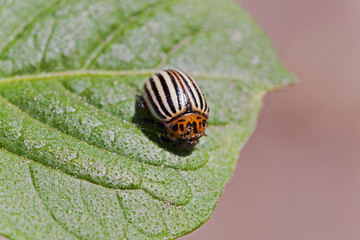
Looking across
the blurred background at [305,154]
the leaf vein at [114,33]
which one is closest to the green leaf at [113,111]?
the leaf vein at [114,33]

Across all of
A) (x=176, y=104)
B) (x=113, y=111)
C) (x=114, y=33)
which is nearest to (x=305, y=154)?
(x=176, y=104)

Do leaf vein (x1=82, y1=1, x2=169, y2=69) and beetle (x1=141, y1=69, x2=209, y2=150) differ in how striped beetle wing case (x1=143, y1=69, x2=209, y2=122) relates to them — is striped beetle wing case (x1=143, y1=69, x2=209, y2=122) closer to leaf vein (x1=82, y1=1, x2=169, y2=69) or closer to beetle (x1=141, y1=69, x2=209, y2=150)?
beetle (x1=141, y1=69, x2=209, y2=150)

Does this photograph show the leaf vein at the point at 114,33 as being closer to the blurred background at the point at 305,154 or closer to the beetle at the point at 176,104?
the beetle at the point at 176,104

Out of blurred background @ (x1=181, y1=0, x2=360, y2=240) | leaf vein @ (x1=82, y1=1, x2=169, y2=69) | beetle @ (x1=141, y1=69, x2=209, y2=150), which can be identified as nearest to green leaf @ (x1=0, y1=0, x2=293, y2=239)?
leaf vein @ (x1=82, y1=1, x2=169, y2=69)

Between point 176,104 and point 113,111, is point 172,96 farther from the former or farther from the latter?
point 113,111

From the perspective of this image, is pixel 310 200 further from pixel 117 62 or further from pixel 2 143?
pixel 2 143

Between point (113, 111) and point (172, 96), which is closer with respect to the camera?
point (113, 111)
